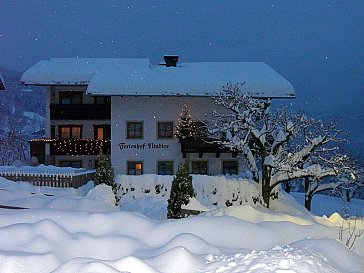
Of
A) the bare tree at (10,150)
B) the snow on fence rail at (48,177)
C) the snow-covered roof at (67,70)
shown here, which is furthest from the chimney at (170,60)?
the bare tree at (10,150)

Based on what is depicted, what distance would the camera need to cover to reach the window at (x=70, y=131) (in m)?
32.0

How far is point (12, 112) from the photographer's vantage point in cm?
9312

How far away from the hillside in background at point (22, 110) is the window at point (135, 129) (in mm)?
53532

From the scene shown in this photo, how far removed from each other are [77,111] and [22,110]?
223 feet

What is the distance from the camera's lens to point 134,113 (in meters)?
29.5

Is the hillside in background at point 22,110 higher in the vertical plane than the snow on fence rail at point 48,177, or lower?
higher

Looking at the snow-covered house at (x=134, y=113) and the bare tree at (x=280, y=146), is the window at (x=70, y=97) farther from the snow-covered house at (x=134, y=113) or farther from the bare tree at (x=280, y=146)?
the bare tree at (x=280, y=146)

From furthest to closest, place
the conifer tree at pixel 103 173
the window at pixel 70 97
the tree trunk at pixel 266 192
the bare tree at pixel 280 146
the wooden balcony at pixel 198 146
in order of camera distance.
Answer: the window at pixel 70 97 < the wooden balcony at pixel 198 146 < the tree trunk at pixel 266 192 < the conifer tree at pixel 103 173 < the bare tree at pixel 280 146

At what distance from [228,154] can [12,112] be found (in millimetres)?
73822

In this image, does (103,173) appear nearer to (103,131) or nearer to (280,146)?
(280,146)

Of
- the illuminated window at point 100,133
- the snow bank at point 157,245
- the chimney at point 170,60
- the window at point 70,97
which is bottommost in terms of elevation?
the snow bank at point 157,245

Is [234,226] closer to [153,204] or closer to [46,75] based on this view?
[153,204]

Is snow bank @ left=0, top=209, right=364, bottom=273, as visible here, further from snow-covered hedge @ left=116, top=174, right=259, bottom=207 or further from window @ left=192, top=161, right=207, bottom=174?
window @ left=192, top=161, right=207, bottom=174

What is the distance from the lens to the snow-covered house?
28.6m
